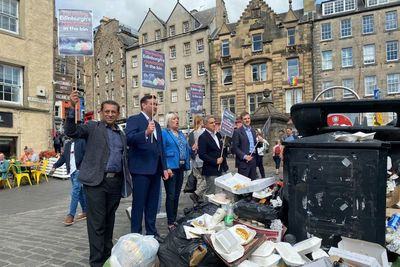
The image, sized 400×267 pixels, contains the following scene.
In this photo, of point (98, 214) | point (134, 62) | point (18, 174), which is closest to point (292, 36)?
point (134, 62)

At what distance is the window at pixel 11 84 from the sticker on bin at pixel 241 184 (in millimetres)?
16770

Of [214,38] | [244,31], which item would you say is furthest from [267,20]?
[214,38]

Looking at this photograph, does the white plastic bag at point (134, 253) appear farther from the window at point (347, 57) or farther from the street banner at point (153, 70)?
the window at point (347, 57)

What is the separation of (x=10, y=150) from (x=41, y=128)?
196cm

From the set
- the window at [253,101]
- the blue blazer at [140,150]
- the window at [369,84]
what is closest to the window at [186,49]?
the window at [253,101]

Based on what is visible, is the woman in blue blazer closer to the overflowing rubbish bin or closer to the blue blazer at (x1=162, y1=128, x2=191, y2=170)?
the blue blazer at (x1=162, y1=128, x2=191, y2=170)

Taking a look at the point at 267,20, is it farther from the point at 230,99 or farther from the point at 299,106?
the point at 299,106

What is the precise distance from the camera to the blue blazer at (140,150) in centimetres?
462

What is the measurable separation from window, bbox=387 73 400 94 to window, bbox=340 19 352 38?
5770mm

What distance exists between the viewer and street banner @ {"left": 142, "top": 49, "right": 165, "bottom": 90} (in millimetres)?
8039

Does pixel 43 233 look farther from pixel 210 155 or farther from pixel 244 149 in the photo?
pixel 244 149

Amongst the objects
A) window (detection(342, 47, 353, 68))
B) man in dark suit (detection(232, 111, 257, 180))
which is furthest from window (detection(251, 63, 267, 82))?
man in dark suit (detection(232, 111, 257, 180))

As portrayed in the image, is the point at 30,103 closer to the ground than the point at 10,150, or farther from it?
farther from it

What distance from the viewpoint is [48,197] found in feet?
36.1
